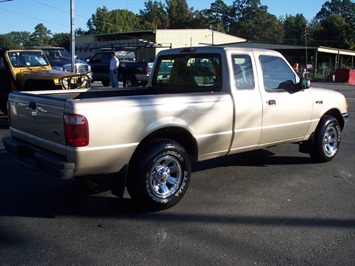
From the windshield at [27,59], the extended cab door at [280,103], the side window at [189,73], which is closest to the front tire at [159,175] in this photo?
the side window at [189,73]

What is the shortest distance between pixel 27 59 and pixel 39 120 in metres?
8.04

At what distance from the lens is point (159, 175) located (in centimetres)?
458

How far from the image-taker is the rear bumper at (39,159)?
393 centimetres

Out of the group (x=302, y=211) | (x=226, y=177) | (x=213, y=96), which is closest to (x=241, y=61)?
(x=213, y=96)

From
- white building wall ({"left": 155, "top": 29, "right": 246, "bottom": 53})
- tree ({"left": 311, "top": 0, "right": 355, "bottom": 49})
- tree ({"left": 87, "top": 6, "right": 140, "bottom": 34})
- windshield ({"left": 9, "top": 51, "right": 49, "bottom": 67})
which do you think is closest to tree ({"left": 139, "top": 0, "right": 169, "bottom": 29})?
tree ({"left": 87, "top": 6, "right": 140, "bottom": 34})

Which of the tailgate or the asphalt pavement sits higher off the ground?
the tailgate

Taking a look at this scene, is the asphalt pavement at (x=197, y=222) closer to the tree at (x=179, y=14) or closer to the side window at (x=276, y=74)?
the side window at (x=276, y=74)

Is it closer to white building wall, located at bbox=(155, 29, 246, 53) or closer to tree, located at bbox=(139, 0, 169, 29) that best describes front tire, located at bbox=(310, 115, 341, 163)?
white building wall, located at bbox=(155, 29, 246, 53)

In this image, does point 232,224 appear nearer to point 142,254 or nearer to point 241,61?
point 142,254

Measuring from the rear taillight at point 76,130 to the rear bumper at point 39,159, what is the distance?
236 mm

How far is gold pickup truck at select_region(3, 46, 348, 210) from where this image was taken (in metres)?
4.02

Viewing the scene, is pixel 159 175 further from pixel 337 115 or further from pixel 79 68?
pixel 79 68

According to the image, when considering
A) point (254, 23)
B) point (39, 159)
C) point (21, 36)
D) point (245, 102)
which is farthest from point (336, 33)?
point (21, 36)

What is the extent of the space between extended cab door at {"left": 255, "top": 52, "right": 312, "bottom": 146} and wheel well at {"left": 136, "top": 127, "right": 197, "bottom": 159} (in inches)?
47.2
